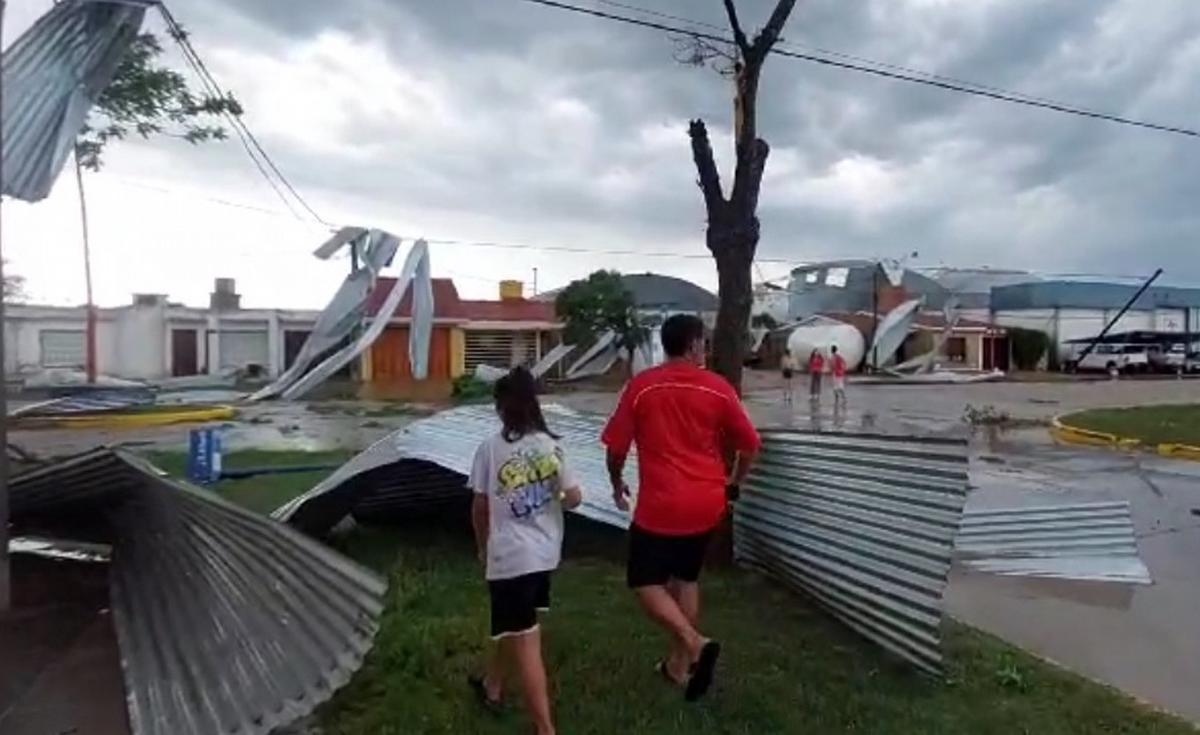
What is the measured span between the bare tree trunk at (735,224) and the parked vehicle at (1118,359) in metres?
45.0

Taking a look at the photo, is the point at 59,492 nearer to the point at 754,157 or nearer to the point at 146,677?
the point at 146,677

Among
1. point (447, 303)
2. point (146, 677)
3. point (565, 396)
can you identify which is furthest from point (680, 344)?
point (447, 303)

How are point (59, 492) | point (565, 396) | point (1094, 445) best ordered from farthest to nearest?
point (565, 396) < point (1094, 445) < point (59, 492)

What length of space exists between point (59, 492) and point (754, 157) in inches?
175

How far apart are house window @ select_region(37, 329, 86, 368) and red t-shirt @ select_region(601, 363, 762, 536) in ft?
125

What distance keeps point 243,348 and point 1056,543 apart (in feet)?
122

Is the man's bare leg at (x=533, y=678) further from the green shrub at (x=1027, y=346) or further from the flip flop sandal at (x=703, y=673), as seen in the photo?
the green shrub at (x=1027, y=346)

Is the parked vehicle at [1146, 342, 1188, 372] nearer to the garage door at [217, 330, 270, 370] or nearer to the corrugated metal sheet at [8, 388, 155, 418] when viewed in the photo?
the garage door at [217, 330, 270, 370]

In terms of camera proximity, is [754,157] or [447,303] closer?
[754,157]

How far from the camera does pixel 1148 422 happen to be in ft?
67.2

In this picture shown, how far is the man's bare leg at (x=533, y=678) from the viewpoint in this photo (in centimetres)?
392

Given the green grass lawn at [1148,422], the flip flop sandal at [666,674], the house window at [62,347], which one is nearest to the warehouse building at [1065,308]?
the green grass lawn at [1148,422]

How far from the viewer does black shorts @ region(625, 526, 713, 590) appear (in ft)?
14.5

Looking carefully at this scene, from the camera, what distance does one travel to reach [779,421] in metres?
22.3
